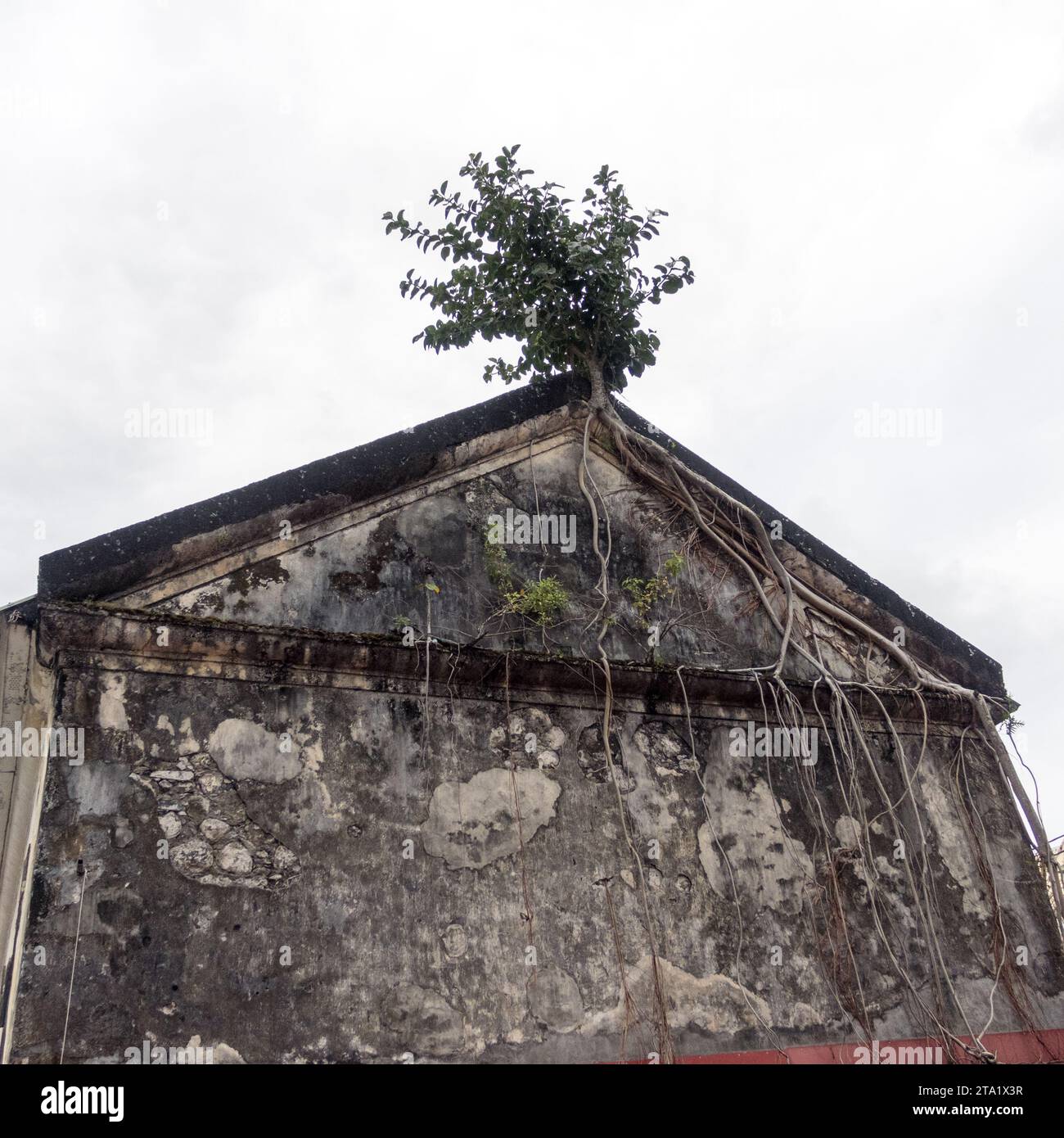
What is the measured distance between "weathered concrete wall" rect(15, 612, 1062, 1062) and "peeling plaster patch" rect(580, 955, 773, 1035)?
0.01 m

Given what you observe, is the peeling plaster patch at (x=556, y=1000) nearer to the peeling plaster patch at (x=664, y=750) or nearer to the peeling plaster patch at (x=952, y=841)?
the peeling plaster patch at (x=664, y=750)

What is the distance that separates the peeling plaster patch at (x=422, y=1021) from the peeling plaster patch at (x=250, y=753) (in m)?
1.07

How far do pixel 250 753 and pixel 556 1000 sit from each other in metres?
1.76

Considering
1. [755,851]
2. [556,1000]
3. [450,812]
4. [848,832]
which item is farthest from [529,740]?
[848,832]

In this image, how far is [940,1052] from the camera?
4934 millimetres

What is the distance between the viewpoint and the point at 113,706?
4281mm

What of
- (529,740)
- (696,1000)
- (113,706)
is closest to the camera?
(113,706)

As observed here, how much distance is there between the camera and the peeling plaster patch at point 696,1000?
4551 millimetres

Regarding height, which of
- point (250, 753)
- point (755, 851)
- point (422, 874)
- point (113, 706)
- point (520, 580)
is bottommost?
point (422, 874)

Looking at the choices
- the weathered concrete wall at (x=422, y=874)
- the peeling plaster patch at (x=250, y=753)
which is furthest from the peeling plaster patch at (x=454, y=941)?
the peeling plaster patch at (x=250, y=753)

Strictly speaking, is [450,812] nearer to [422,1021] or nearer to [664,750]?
[422,1021]

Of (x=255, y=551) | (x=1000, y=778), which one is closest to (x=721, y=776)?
(x=1000, y=778)

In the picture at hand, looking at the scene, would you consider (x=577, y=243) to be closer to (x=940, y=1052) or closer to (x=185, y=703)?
(x=185, y=703)
